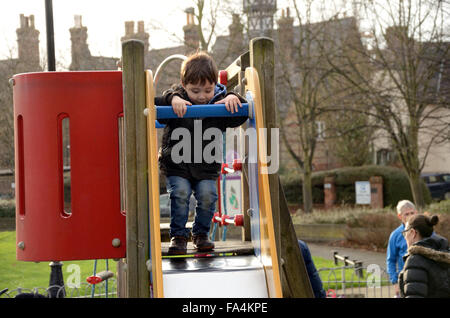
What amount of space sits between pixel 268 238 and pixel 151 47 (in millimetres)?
16658

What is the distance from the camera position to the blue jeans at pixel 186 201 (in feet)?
13.6

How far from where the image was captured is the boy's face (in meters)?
4.05

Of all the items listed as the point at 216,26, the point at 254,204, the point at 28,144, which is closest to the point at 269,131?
the point at 254,204

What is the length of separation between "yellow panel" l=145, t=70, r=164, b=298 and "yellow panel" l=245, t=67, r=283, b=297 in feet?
1.97

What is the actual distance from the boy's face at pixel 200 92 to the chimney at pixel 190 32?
15.2 meters

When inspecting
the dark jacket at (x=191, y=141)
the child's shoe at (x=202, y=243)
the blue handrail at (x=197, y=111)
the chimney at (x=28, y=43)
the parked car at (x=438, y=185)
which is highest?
the chimney at (x=28, y=43)

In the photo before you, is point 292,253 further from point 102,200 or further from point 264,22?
point 264,22

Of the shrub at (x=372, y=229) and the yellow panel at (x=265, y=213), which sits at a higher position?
the yellow panel at (x=265, y=213)

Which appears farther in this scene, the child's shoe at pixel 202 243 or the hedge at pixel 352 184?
the hedge at pixel 352 184

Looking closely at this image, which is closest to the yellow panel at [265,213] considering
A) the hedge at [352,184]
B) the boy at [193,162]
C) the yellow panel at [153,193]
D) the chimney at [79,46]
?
the boy at [193,162]

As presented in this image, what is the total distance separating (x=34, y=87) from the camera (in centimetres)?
414

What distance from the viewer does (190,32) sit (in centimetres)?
1959

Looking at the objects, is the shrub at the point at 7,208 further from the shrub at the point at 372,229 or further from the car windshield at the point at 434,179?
the car windshield at the point at 434,179

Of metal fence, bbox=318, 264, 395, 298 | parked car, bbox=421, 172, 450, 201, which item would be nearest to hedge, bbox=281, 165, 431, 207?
parked car, bbox=421, 172, 450, 201
